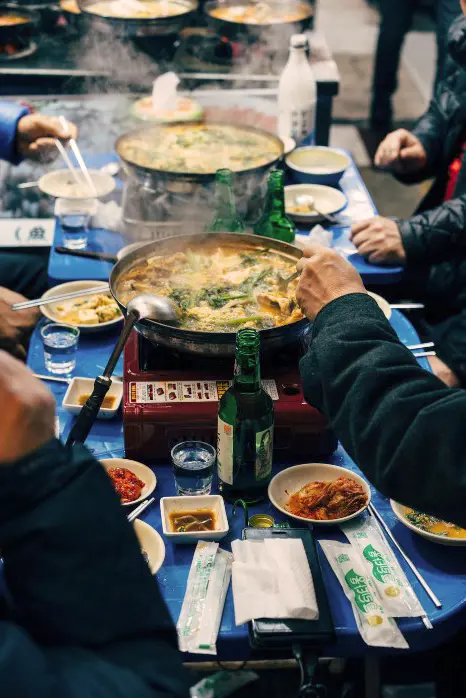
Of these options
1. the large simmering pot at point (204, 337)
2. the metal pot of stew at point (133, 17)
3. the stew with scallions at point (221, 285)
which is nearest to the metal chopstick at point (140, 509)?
the large simmering pot at point (204, 337)

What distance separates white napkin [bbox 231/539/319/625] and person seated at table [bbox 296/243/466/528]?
0.79 ft

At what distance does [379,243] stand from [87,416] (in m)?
1.61

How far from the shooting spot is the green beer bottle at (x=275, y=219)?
2861 millimetres

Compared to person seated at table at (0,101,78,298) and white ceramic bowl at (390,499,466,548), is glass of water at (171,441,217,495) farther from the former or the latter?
person seated at table at (0,101,78,298)

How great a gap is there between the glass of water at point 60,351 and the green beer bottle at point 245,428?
0.71 meters

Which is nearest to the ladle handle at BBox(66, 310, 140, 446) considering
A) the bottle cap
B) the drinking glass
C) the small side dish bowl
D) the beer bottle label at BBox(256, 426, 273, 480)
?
the beer bottle label at BBox(256, 426, 273, 480)

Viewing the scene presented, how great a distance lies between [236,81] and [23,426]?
3766mm

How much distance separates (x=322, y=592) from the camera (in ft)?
5.35

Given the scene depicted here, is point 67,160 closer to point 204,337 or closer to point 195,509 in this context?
point 204,337

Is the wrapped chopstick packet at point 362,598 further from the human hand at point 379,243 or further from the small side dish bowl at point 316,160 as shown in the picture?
the small side dish bowl at point 316,160

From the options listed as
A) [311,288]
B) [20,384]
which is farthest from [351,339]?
[20,384]

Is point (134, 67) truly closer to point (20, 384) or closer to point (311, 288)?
point (311, 288)

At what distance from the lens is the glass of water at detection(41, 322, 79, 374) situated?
2383 millimetres

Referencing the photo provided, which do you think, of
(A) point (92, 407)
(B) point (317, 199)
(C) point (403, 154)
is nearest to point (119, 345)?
(A) point (92, 407)
